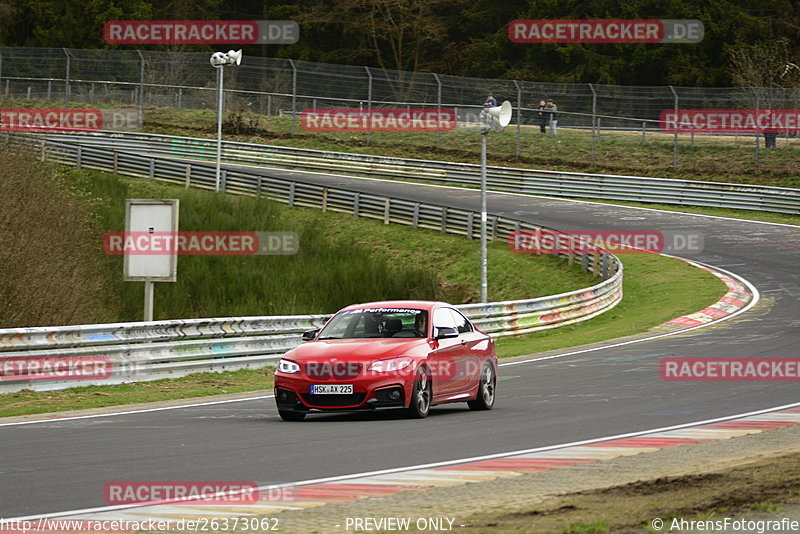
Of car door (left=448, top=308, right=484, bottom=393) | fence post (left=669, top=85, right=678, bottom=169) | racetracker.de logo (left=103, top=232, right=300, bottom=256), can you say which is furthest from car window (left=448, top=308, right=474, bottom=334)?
fence post (left=669, top=85, right=678, bottom=169)

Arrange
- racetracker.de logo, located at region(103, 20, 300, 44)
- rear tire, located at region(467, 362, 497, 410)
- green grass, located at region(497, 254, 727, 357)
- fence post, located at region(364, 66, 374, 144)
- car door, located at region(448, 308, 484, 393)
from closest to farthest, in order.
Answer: car door, located at region(448, 308, 484, 393) → rear tire, located at region(467, 362, 497, 410) → green grass, located at region(497, 254, 727, 357) → fence post, located at region(364, 66, 374, 144) → racetracker.de logo, located at region(103, 20, 300, 44)

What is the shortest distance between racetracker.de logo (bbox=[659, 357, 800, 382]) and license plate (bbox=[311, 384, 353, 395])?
6610 millimetres

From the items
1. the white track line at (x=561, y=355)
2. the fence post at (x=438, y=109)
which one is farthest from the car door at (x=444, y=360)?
the fence post at (x=438, y=109)

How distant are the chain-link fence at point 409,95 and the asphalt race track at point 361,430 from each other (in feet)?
102

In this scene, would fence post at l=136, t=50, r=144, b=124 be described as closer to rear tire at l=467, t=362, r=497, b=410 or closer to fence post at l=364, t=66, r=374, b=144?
fence post at l=364, t=66, r=374, b=144

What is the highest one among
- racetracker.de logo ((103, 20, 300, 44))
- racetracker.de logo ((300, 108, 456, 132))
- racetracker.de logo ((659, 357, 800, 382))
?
racetracker.de logo ((103, 20, 300, 44))

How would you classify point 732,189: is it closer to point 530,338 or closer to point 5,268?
point 530,338

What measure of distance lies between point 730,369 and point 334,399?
27.1ft

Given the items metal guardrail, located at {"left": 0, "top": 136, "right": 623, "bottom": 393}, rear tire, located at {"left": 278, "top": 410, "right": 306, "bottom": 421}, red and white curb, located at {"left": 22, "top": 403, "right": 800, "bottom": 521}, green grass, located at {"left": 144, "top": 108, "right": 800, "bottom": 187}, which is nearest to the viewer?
red and white curb, located at {"left": 22, "top": 403, "right": 800, "bottom": 521}

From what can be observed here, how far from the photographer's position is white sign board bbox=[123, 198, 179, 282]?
19625mm

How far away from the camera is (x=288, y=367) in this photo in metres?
13.8

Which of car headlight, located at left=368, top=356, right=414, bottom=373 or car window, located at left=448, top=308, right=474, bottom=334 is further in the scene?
car window, located at left=448, top=308, right=474, bottom=334

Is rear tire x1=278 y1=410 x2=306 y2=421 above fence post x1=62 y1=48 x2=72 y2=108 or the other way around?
the other way around

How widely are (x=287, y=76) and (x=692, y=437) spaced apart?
164 ft
